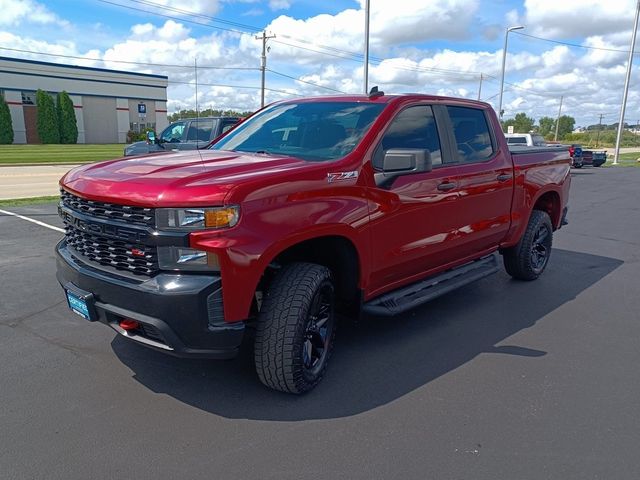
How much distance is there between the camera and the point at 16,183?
1598 centimetres

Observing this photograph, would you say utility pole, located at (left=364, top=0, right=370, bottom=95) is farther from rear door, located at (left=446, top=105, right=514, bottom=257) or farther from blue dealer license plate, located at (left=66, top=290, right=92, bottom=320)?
blue dealer license plate, located at (left=66, top=290, right=92, bottom=320)

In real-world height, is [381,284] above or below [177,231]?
below

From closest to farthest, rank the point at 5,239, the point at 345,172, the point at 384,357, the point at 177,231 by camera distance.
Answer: the point at 177,231 < the point at 345,172 < the point at 384,357 < the point at 5,239

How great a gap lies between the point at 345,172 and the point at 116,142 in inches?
2509

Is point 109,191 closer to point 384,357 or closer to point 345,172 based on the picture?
point 345,172

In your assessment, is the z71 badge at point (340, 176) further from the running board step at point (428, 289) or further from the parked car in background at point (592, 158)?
the parked car in background at point (592, 158)

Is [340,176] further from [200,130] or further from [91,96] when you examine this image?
[91,96]

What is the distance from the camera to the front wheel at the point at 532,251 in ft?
19.7

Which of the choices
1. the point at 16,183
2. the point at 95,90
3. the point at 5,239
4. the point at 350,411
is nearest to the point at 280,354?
the point at 350,411

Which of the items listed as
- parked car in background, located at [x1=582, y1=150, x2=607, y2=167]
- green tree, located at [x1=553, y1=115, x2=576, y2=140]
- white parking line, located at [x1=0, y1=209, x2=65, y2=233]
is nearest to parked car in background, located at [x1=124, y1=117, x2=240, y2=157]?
white parking line, located at [x1=0, y1=209, x2=65, y2=233]

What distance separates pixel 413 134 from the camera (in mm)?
4312

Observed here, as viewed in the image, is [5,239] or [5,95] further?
[5,95]

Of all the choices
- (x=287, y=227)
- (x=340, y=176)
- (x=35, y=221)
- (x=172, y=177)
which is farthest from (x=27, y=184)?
(x=287, y=227)

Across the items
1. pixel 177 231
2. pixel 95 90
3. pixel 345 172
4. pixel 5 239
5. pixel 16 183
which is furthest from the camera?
pixel 95 90
